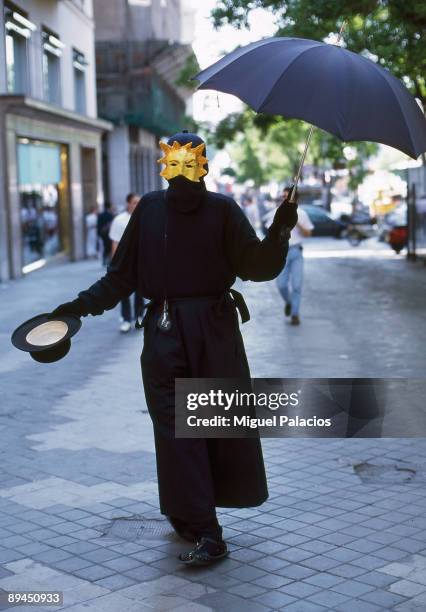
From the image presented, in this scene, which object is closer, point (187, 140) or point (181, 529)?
point (187, 140)

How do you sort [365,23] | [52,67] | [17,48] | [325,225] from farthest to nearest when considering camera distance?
[325,225] < [52,67] < [17,48] < [365,23]

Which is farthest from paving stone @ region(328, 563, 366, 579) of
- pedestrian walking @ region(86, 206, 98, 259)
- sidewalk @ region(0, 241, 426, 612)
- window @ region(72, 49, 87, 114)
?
window @ region(72, 49, 87, 114)

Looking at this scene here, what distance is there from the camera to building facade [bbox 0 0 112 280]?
874 inches

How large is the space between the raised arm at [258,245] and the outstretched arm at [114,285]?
0.46m

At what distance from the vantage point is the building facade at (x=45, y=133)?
22.2 m

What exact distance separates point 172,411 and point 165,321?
39 centimetres

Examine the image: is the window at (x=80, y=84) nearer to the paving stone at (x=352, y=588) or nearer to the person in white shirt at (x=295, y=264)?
the person in white shirt at (x=295, y=264)

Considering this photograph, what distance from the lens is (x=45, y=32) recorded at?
25.9m

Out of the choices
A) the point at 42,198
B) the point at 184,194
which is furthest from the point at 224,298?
the point at 42,198

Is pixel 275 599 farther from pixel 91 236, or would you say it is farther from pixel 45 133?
pixel 91 236

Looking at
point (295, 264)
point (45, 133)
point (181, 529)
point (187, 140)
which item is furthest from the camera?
point (45, 133)

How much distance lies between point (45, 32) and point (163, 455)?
898 inches

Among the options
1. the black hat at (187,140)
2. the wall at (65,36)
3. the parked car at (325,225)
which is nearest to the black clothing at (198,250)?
the black hat at (187,140)

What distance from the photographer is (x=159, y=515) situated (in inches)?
210
